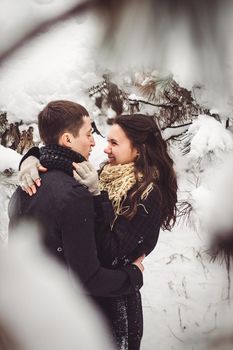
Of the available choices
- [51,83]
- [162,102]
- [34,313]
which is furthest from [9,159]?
[34,313]

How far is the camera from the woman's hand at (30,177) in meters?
0.62

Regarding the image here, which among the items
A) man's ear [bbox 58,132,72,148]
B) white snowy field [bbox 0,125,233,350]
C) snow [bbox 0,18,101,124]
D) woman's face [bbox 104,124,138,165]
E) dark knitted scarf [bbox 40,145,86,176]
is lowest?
white snowy field [bbox 0,125,233,350]

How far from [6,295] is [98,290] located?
0.25 m

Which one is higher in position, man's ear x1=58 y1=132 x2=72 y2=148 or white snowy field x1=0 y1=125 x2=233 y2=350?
man's ear x1=58 y1=132 x2=72 y2=148

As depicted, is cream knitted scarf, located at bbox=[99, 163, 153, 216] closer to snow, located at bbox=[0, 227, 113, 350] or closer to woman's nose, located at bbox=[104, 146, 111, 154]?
woman's nose, located at bbox=[104, 146, 111, 154]

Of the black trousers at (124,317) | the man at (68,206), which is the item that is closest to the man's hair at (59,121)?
the man at (68,206)

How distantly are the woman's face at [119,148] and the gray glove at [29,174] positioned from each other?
17 centimetres

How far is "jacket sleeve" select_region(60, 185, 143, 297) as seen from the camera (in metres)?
0.58

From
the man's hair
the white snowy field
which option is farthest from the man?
the white snowy field

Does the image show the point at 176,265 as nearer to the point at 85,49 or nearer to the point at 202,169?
the point at 202,169

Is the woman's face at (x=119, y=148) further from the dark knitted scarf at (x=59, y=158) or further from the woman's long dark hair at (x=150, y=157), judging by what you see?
the dark knitted scarf at (x=59, y=158)

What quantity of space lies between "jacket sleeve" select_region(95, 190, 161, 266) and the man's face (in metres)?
0.07

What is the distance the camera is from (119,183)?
74 centimetres

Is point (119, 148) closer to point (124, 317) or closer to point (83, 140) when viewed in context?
point (83, 140)
